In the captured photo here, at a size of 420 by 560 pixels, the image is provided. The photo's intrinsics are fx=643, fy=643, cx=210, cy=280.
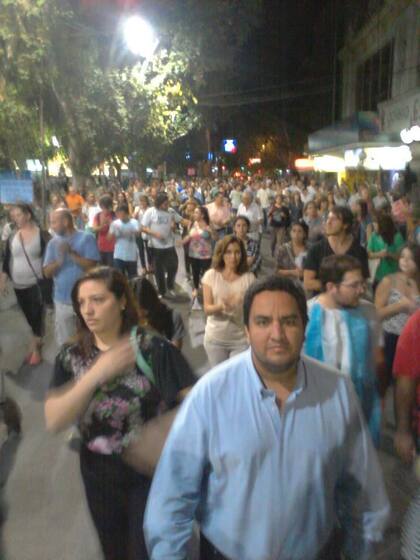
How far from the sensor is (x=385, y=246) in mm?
6980

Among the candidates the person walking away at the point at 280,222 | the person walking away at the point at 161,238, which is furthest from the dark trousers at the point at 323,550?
the person walking away at the point at 280,222

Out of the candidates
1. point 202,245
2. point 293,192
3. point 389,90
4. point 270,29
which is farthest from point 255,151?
point 202,245

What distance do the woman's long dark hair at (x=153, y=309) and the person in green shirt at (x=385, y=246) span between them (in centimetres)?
302

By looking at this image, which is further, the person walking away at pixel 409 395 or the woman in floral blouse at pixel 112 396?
the person walking away at pixel 409 395

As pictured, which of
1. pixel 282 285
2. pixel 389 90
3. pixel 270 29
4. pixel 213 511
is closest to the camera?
pixel 213 511

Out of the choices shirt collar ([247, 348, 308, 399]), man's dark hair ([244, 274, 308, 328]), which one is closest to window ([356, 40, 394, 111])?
man's dark hair ([244, 274, 308, 328])

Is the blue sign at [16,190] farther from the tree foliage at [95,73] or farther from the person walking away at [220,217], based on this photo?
the tree foliage at [95,73]

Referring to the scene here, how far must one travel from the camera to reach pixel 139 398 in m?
2.79

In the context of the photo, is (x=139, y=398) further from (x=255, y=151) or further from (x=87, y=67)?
(x=255, y=151)

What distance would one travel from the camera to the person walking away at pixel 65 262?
20.6 ft

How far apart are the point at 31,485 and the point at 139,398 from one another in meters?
2.34

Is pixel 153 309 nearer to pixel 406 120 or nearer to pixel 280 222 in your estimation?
pixel 280 222

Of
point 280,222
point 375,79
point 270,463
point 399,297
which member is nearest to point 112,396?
point 270,463

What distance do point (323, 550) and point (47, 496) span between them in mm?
2853
